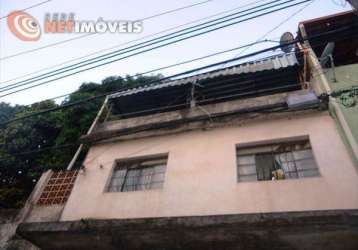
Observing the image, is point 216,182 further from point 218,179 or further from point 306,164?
point 306,164

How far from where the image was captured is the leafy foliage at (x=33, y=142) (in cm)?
1032

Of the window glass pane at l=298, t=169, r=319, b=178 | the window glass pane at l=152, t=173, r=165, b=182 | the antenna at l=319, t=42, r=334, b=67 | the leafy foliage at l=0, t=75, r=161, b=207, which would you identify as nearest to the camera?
the window glass pane at l=298, t=169, r=319, b=178

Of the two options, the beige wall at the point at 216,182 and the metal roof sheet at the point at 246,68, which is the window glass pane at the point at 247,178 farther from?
the metal roof sheet at the point at 246,68

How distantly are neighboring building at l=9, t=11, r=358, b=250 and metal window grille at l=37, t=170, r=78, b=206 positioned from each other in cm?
4

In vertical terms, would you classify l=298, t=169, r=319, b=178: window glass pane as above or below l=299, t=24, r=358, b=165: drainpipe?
below

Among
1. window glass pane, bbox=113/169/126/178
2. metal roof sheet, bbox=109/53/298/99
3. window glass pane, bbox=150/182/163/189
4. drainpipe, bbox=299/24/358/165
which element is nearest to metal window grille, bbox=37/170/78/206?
window glass pane, bbox=113/169/126/178

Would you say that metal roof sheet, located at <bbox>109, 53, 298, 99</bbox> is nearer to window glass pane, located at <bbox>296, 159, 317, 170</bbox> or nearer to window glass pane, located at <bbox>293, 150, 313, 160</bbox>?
window glass pane, located at <bbox>293, 150, 313, 160</bbox>

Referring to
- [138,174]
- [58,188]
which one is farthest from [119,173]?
[58,188]

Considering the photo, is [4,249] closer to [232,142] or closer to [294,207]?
[232,142]

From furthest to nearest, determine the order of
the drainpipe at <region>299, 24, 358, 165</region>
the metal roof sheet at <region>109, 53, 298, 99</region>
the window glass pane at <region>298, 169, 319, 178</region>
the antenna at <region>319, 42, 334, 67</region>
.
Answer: the metal roof sheet at <region>109, 53, 298, 99</region> → the antenna at <region>319, 42, 334, 67</region> → the window glass pane at <region>298, 169, 319, 178</region> → the drainpipe at <region>299, 24, 358, 165</region>

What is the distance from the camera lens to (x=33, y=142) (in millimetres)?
12273

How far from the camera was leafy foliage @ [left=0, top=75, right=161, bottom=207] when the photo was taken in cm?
1032

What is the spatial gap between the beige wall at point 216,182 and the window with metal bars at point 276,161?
0.77 feet

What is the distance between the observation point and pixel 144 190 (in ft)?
22.3
